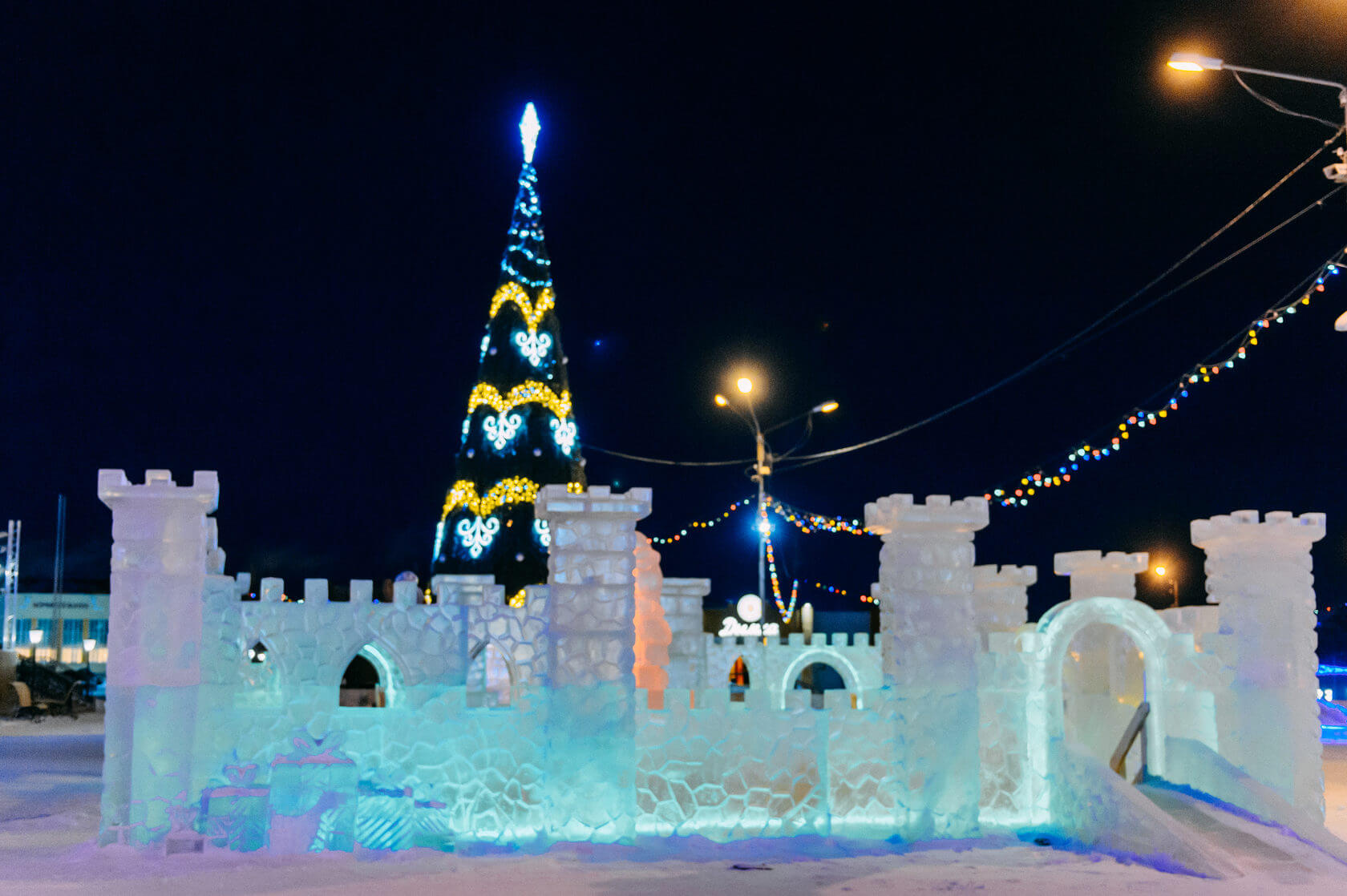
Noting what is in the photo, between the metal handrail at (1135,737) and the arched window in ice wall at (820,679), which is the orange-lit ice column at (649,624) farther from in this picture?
the arched window in ice wall at (820,679)

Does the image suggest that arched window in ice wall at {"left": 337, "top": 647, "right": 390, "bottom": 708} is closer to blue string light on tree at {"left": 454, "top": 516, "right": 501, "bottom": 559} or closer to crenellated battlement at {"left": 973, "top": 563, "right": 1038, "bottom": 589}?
blue string light on tree at {"left": 454, "top": 516, "right": 501, "bottom": 559}

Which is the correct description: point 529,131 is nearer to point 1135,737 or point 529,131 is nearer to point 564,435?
point 564,435

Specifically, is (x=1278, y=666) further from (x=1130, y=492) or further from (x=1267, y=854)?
(x=1130, y=492)

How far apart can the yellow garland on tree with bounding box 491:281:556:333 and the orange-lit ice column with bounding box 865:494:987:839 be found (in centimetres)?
1149

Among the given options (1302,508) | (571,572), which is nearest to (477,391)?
(571,572)

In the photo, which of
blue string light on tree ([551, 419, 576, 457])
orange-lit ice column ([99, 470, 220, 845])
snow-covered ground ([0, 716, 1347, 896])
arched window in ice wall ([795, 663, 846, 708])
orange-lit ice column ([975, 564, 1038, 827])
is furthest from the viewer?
arched window in ice wall ([795, 663, 846, 708])

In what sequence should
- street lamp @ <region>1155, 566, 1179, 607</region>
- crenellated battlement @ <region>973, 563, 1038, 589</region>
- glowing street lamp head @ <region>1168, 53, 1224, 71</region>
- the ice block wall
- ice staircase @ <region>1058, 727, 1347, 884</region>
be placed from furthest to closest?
street lamp @ <region>1155, 566, 1179, 607</region>
the ice block wall
crenellated battlement @ <region>973, 563, 1038, 589</region>
ice staircase @ <region>1058, 727, 1347, 884</region>
glowing street lamp head @ <region>1168, 53, 1224, 71</region>

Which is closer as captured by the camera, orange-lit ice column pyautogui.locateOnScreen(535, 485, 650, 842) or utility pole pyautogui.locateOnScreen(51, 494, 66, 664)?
orange-lit ice column pyautogui.locateOnScreen(535, 485, 650, 842)

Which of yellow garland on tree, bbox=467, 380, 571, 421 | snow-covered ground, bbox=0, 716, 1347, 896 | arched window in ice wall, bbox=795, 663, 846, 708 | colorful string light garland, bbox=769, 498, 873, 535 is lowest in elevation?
arched window in ice wall, bbox=795, 663, 846, 708

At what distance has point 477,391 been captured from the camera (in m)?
21.8

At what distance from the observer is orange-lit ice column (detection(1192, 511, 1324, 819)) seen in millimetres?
12172

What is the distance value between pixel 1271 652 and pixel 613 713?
7211 mm

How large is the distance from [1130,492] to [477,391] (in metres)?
17.6

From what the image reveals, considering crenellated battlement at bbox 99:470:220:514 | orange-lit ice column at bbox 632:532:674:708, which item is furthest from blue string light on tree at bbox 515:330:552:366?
crenellated battlement at bbox 99:470:220:514
